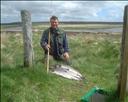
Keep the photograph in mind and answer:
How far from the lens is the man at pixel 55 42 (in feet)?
35.3

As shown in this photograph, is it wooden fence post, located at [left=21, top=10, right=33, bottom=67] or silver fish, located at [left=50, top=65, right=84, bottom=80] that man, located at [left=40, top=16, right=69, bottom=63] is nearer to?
silver fish, located at [left=50, top=65, right=84, bottom=80]

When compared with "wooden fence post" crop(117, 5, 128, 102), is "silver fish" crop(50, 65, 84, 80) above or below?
below

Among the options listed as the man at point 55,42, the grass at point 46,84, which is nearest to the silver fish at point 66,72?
the grass at point 46,84

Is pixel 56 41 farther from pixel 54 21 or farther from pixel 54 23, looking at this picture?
pixel 54 21

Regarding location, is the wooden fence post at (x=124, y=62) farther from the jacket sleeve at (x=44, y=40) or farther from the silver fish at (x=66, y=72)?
the jacket sleeve at (x=44, y=40)

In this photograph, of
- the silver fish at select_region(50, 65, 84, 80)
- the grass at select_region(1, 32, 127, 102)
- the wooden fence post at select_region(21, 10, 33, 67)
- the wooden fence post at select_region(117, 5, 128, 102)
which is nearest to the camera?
the wooden fence post at select_region(117, 5, 128, 102)

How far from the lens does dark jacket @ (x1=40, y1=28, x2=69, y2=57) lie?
10836mm

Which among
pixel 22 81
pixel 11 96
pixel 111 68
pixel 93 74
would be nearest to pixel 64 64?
pixel 93 74

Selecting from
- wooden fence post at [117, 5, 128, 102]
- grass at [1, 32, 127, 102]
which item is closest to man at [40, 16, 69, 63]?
grass at [1, 32, 127, 102]

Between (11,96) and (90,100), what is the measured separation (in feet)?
5.47

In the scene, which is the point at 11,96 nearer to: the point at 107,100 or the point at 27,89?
the point at 27,89

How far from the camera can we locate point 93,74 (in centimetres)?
1118

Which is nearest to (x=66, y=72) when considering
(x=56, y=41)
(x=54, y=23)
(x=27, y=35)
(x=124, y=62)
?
(x=56, y=41)

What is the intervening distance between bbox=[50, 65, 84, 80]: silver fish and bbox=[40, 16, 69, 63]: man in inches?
19.8
